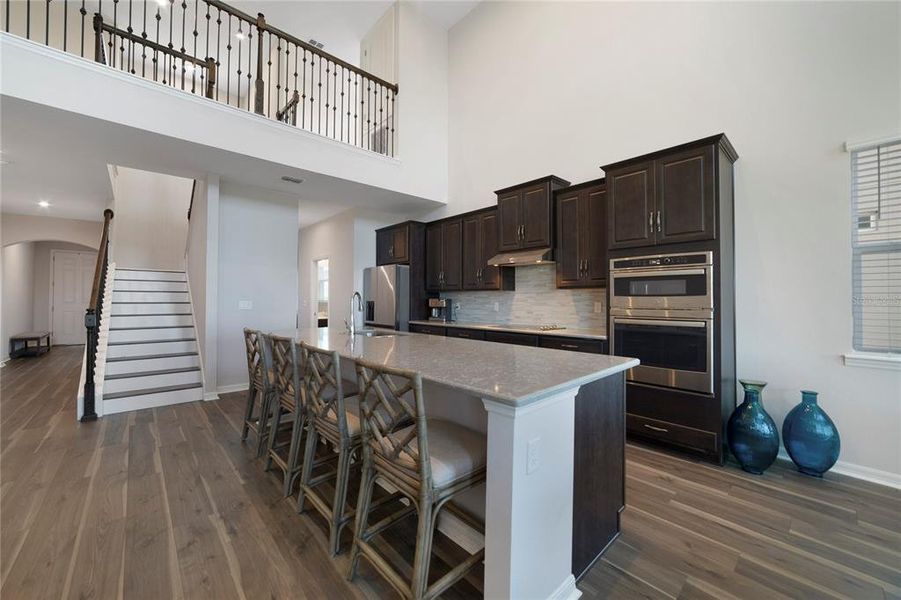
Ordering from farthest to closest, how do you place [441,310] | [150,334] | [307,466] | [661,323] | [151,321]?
[441,310], [151,321], [150,334], [661,323], [307,466]

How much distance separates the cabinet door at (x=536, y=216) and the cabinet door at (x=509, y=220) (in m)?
0.08

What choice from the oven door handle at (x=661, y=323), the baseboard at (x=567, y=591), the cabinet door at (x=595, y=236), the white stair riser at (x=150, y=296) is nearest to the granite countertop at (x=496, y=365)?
the baseboard at (x=567, y=591)

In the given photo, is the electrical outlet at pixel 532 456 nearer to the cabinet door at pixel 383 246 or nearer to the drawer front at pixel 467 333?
the drawer front at pixel 467 333

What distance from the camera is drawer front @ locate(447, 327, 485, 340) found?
14.3ft

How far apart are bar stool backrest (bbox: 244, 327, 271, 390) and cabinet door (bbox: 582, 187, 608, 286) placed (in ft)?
9.72

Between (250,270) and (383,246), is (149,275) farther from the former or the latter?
(383,246)

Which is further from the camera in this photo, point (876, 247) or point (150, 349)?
point (150, 349)

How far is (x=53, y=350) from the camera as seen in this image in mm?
8148

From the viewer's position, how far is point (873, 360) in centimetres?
244

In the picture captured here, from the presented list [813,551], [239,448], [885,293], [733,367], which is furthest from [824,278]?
[239,448]

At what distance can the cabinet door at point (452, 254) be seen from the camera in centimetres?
516

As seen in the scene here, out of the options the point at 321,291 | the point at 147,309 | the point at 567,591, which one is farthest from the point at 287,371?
the point at 321,291

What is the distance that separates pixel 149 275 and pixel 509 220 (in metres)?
5.88

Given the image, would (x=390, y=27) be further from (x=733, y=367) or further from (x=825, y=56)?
(x=733, y=367)
